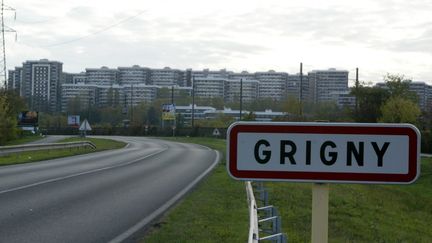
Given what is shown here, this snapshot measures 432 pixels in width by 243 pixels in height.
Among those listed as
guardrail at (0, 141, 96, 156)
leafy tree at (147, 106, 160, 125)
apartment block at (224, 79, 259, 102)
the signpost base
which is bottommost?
guardrail at (0, 141, 96, 156)

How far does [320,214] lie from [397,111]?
208ft

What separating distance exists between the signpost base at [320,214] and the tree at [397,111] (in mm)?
59970

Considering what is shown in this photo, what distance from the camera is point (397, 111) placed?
→ 209 ft

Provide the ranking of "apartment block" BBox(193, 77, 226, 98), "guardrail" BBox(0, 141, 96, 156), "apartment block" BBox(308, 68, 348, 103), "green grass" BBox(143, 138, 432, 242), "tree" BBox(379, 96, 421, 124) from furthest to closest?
"apartment block" BBox(193, 77, 226, 98), "apartment block" BBox(308, 68, 348, 103), "tree" BBox(379, 96, 421, 124), "guardrail" BBox(0, 141, 96, 156), "green grass" BBox(143, 138, 432, 242)

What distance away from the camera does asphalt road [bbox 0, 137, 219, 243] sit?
9359 millimetres

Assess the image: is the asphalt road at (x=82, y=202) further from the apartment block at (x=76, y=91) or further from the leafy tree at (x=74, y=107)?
the apartment block at (x=76, y=91)

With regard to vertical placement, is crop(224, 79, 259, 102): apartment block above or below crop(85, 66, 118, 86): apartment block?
below

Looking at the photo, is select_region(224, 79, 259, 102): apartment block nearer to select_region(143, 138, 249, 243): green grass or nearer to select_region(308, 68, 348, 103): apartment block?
select_region(308, 68, 348, 103): apartment block

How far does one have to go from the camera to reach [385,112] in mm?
63844

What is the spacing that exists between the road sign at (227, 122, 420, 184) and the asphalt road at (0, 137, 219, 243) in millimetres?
6233

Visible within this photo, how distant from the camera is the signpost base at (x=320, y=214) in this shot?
3.08 metres

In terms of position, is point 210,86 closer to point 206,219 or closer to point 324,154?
point 206,219

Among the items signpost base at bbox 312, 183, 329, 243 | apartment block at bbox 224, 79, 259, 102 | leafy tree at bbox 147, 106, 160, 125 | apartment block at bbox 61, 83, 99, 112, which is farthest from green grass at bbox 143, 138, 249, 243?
apartment block at bbox 61, 83, 99, 112

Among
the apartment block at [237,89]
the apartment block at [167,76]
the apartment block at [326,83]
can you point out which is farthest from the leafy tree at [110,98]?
the apartment block at [326,83]
